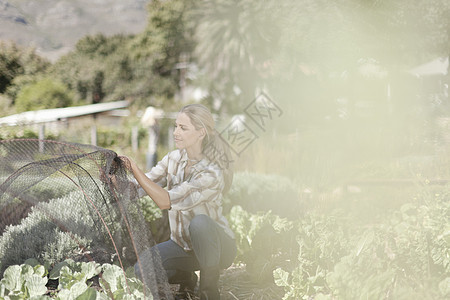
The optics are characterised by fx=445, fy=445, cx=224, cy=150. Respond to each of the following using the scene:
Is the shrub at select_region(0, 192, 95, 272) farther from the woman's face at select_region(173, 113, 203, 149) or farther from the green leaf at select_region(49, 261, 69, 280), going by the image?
the woman's face at select_region(173, 113, 203, 149)

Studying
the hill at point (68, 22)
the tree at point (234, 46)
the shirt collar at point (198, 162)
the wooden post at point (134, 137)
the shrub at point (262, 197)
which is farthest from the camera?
the hill at point (68, 22)

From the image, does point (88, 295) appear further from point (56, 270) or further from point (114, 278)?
point (56, 270)

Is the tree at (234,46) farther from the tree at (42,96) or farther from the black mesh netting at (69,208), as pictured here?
the black mesh netting at (69,208)

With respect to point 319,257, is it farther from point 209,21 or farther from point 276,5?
point 209,21

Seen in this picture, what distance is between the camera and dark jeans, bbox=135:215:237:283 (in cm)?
202

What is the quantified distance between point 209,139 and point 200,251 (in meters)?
0.54

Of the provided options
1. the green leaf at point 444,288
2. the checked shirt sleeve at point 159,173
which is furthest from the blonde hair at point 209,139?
the green leaf at point 444,288

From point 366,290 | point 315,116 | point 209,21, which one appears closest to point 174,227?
point 366,290

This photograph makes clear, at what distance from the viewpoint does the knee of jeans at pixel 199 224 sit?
6.62 ft

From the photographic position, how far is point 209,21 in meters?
20.6

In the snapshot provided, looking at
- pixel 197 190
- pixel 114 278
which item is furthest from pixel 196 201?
pixel 114 278

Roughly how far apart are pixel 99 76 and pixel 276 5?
751 inches

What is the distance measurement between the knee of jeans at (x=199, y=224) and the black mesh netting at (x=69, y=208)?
201mm

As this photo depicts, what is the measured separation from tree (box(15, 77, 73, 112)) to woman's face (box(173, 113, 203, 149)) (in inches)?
524
